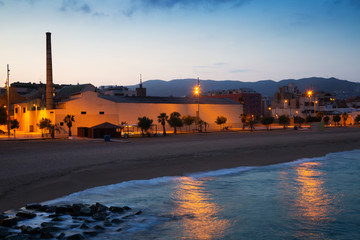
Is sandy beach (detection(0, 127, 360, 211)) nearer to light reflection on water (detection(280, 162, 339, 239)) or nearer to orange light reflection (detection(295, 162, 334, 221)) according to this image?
orange light reflection (detection(295, 162, 334, 221))

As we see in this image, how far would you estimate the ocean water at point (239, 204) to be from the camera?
13.3 meters

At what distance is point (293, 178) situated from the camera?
23406 millimetres

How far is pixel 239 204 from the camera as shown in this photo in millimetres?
17281

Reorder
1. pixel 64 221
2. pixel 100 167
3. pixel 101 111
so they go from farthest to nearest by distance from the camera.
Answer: pixel 101 111, pixel 100 167, pixel 64 221

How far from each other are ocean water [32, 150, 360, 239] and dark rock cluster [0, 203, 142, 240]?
1.74ft

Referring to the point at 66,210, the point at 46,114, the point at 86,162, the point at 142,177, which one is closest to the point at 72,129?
the point at 46,114

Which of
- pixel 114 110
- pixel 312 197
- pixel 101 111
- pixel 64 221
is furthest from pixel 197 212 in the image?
pixel 114 110

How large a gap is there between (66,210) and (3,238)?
328cm

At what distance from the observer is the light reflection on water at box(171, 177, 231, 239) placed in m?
13.0

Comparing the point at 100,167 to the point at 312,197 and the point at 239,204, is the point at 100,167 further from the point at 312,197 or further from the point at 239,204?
the point at 312,197

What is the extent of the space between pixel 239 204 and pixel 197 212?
9.31 ft

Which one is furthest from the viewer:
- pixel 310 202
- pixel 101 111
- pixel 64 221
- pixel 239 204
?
pixel 101 111

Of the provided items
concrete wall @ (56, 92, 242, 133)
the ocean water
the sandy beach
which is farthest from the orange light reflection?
concrete wall @ (56, 92, 242, 133)

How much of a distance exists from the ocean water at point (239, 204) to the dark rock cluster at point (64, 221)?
0.53 meters
